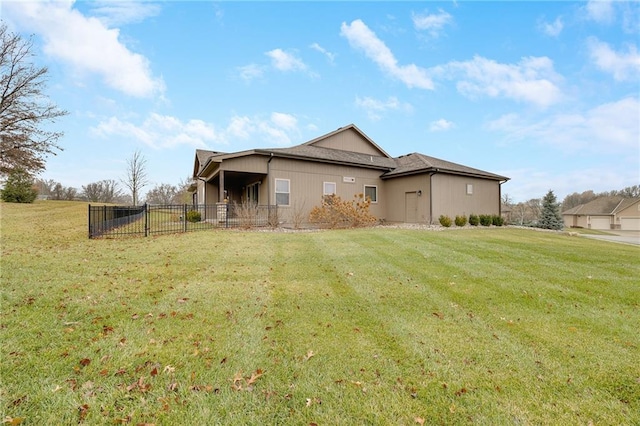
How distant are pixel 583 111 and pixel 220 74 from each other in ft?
Answer: 68.0

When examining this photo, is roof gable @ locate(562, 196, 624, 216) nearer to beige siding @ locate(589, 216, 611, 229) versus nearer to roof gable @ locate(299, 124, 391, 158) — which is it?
beige siding @ locate(589, 216, 611, 229)

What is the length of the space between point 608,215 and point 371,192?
149 feet

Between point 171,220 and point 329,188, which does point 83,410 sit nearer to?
point 171,220

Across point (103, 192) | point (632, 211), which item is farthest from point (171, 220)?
point (632, 211)

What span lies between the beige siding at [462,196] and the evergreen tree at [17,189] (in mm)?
33073

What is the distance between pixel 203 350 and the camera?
9.16 ft

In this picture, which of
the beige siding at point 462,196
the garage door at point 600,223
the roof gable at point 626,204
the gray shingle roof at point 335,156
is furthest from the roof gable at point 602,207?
the gray shingle roof at point 335,156

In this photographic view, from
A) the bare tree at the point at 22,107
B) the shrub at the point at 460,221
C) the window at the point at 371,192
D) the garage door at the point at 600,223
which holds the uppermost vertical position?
the bare tree at the point at 22,107

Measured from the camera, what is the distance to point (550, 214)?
24.2m

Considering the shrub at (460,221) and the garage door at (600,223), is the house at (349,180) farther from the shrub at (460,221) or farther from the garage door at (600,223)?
the garage door at (600,223)

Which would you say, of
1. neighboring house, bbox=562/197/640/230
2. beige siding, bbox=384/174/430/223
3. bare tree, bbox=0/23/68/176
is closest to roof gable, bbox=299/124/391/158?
beige siding, bbox=384/174/430/223

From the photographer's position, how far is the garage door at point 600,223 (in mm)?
40925

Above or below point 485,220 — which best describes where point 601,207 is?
above

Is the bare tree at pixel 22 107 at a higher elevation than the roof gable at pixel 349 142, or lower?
higher
